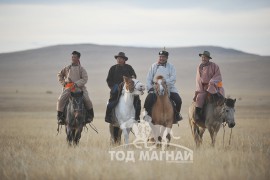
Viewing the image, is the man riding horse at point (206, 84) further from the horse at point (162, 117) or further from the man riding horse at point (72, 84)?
the man riding horse at point (72, 84)

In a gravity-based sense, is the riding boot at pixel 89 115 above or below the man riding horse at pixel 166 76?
below

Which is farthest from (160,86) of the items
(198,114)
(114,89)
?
(198,114)

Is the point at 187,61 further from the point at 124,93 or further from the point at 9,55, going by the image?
the point at 124,93

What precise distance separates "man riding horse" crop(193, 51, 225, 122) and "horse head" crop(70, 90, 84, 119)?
125 inches

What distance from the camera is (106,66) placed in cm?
10381

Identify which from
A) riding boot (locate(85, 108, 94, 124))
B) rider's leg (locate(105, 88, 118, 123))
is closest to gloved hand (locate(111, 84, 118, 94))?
rider's leg (locate(105, 88, 118, 123))

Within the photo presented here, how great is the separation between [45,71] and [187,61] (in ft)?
107

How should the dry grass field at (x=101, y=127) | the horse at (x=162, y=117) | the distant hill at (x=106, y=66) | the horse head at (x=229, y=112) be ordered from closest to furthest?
1. the dry grass field at (x=101, y=127)
2. the horse at (x=162, y=117)
3. the horse head at (x=229, y=112)
4. the distant hill at (x=106, y=66)

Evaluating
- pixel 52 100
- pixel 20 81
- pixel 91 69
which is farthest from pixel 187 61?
pixel 52 100

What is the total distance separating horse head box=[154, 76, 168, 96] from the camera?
465 inches

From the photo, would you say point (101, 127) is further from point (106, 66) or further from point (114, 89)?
point (106, 66)

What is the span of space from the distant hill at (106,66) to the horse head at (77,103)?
48655mm

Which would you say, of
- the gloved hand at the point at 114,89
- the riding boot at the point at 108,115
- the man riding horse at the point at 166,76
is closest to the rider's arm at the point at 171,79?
the man riding horse at the point at 166,76

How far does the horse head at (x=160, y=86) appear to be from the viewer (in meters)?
11.8
